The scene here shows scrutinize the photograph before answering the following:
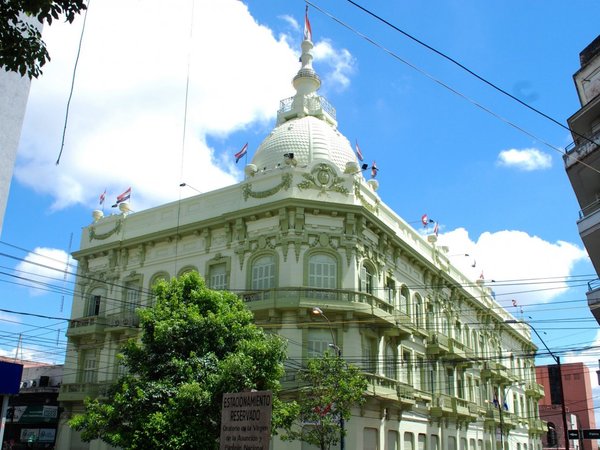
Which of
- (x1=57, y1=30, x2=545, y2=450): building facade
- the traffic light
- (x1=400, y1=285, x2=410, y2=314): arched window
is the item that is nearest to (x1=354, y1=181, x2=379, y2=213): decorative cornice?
(x1=57, y1=30, x2=545, y2=450): building facade

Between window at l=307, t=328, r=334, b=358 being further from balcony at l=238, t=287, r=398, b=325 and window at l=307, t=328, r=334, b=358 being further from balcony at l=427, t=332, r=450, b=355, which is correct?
balcony at l=427, t=332, r=450, b=355

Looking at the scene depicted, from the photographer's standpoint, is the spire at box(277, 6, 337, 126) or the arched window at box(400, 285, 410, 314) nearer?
the arched window at box(400, 285, 410, 314)

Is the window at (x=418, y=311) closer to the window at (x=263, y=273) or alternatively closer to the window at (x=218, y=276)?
the window at (x=263, y=273)

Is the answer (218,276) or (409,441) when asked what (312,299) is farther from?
(409,441)

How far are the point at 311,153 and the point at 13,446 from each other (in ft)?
81.3

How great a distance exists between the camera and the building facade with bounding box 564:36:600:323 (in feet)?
71.1

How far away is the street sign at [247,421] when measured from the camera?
993 cm

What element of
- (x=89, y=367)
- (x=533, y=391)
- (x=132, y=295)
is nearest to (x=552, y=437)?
(x=533, y=391)

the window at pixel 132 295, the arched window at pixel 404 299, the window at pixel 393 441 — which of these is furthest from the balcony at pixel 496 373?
the window at pixel 132 295

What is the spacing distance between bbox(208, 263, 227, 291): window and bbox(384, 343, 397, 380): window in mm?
9067

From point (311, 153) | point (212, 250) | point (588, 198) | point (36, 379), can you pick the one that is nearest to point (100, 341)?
point (212, 250)

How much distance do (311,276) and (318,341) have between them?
3.14 m

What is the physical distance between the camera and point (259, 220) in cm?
3153

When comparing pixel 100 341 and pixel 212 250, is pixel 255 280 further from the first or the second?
pixel 100 341
